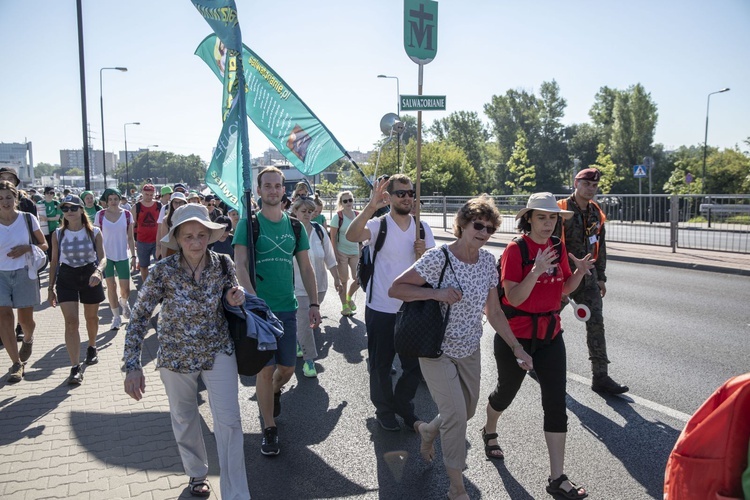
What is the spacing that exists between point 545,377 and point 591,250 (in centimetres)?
219

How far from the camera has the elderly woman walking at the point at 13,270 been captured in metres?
5.84

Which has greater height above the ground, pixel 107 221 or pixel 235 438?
pixel 107 221

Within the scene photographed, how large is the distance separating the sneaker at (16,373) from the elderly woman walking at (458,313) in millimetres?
4398

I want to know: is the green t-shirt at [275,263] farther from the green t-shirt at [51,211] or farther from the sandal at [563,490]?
the green t-shirt at [51,211]

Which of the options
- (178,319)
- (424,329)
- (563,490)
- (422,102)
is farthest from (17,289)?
(563,490)

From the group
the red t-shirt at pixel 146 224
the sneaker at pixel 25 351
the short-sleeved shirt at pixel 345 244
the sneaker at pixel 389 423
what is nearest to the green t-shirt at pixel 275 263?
the sneaker at pixel 389 423

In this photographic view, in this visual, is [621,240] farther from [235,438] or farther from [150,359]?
[235,438]

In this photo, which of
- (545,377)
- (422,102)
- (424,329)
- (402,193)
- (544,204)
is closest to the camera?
(424,329)

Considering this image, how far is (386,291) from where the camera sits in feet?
15.4

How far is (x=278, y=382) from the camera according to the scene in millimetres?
4809

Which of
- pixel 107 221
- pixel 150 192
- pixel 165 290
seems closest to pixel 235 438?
pixel 165 290

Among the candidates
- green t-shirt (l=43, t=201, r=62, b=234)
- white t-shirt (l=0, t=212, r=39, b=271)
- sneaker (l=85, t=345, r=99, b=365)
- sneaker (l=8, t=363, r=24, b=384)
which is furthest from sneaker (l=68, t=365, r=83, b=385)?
green t-shirt (l=43, t=201, r=62, b=234)

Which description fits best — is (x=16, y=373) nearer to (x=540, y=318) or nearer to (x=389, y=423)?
(x=389, y=423)

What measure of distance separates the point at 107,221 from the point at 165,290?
561 centimetres
